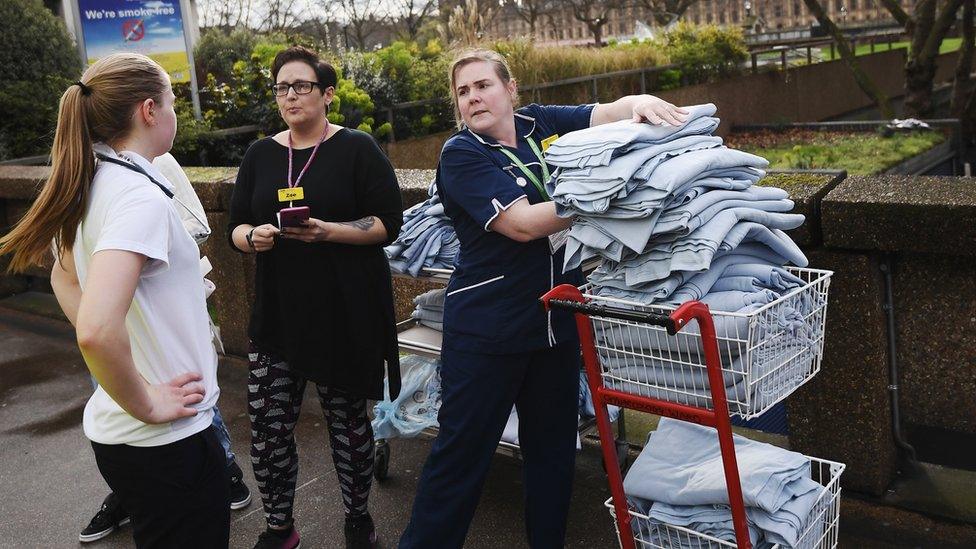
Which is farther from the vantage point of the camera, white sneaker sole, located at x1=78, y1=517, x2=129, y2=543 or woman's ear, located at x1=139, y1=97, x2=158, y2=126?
white sneaker sole, located at x1=78, y1=517, x2=129, y2=543

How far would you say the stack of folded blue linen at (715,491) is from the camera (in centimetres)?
290

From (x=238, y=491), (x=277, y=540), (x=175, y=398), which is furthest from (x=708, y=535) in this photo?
(x=238, y=491)

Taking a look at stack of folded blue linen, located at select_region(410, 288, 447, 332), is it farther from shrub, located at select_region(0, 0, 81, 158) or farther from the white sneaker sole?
shrub, located at select_region(0, 0, 81, 158)

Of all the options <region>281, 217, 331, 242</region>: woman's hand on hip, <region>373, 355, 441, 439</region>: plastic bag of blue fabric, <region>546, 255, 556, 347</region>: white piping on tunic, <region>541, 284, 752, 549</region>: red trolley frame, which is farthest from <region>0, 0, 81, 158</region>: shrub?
<region>541, 284, 752, 549</region>: red trolley frame

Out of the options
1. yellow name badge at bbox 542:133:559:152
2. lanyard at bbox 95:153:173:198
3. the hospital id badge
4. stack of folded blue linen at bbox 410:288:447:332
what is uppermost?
lanyard at bbox 95:153:173:198

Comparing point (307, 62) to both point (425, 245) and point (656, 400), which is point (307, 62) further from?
point (656, 400)

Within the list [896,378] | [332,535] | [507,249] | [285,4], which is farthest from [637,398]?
[285,4]

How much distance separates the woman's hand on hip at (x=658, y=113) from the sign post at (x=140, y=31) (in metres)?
9.56

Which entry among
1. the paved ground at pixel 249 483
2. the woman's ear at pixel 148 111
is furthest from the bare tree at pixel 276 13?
the woman's ear at pixel 148 111

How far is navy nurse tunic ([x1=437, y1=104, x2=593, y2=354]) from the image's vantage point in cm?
322

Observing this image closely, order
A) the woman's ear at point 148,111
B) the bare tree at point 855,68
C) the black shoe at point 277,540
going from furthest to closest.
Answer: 1. the bare tree at point 855,68
2. the black shoe at point 277,540
3. the woman's ear at point 148,111

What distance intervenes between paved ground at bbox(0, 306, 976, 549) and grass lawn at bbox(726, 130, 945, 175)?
880cm

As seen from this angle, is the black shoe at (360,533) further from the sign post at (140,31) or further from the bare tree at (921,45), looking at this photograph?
the bare tree at (921,45)

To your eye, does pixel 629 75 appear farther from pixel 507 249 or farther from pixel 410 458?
pixel 507 249
